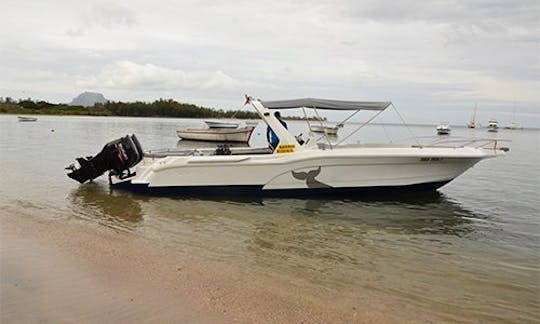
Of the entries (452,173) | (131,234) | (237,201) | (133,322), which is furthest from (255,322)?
(452,173)

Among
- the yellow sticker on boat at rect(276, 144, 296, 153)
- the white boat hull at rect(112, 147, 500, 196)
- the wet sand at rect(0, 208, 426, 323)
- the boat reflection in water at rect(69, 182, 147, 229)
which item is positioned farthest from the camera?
the yellow sticker on boat at rect(276, 144, 296, 153)

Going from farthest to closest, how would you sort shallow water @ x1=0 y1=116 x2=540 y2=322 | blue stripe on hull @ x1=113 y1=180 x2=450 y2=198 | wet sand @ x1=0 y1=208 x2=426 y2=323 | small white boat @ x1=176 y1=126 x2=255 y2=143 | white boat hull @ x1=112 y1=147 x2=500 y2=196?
small white boat @ x1=176 y1=126 x2=255 y2=143 < blue stripe on hull @ x1=113 y1=180 x2=450 y2=198 < white boat hull @ x1=112 y1=147 x2=500 y2=196 < shallow water @ x1=0 y1=116 x2=540 y2=322 < wet sand @ x1=0 y1=208 x2=426 y2=323

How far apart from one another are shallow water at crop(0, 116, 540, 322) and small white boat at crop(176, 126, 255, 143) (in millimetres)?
21119

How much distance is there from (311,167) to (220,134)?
25996mm

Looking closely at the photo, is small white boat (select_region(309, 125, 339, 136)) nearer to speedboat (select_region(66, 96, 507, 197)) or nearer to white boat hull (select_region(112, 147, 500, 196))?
speedboat (select_region(66, 96, 507, 197))

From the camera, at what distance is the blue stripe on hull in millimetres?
10984

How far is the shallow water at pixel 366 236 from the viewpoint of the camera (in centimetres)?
551

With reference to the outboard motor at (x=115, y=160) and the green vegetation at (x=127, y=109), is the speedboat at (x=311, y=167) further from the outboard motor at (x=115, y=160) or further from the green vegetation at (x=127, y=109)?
the green vegetation at (x=127, y=109)

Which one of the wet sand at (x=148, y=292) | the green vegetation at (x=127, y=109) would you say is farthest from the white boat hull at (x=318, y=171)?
the green vegetation at (x=127, y=109)

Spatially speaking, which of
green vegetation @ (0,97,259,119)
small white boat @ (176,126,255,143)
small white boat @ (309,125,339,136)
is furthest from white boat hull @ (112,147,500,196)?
green vegetation @ (0,97,259,119)

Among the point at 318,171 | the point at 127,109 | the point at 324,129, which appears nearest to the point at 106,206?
the point at 318,171

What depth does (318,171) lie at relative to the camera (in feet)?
35.4

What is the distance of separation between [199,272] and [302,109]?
660 cm

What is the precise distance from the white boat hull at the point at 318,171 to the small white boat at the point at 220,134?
22.8 m
